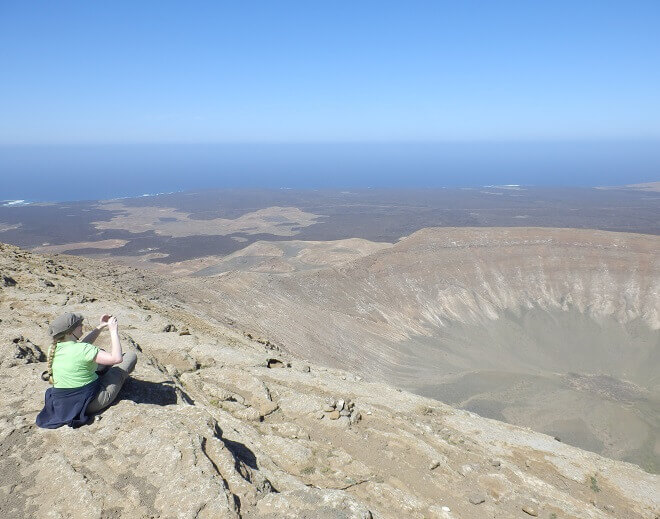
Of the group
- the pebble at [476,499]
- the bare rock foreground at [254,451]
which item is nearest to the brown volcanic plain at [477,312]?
the bare rock foreground at [254,451]

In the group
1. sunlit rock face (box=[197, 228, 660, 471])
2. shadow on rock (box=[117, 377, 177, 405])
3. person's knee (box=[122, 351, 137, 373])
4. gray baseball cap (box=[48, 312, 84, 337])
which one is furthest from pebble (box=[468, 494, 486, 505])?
sunlit rock face (box=[197, 228, 660, 471])

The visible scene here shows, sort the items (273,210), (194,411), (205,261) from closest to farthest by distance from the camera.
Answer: (194,411), (205,261), (273,210)

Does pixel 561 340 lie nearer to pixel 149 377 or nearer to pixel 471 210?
pixel 149 377

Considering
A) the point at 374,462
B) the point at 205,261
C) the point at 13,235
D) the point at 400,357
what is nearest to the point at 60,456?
the point at 374,462

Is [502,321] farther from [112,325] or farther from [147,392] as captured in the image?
[112,325]

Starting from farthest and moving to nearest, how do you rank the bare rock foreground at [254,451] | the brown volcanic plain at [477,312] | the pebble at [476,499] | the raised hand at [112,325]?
the brown volcanic plain at [477,312] < the pebble at [476,499] < the raised hand at [112,325] < the bare rock foreground at [254,451]

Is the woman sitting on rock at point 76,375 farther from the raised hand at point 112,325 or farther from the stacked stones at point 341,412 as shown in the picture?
the stacked stones at point 341,412

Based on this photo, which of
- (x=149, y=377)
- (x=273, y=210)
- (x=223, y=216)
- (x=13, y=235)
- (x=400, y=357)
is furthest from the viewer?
(x=273, y=210)

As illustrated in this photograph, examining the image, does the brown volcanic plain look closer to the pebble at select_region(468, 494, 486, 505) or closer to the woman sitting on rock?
the pebble at select_region(468, 494, 486, 505)
